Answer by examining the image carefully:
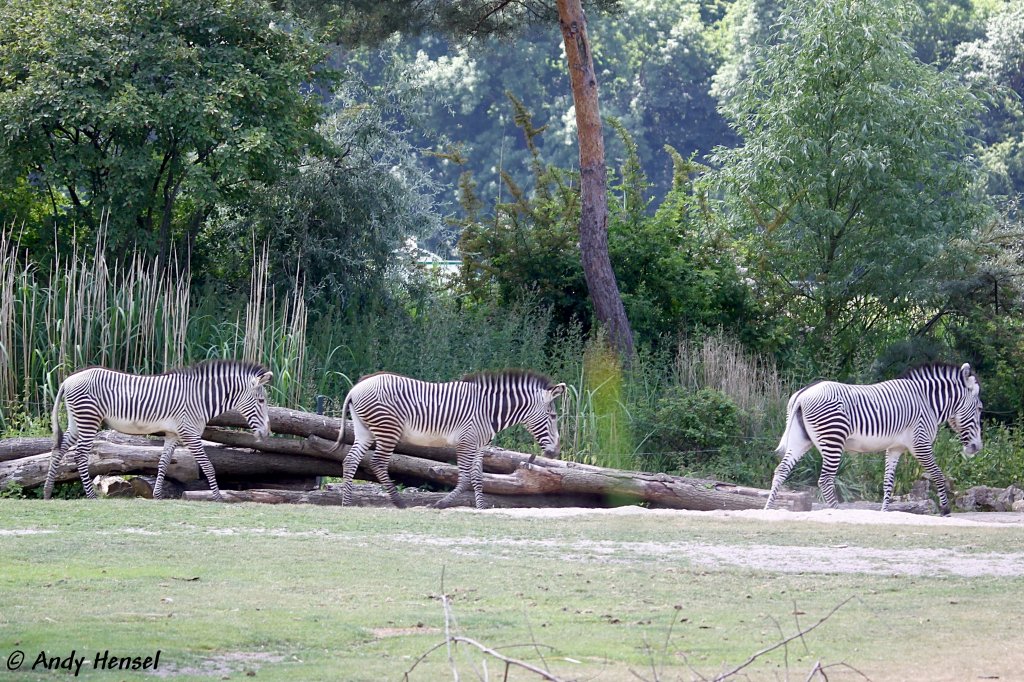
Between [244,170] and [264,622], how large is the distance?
13.1m

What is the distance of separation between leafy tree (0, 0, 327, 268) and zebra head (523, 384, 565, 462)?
7.19 metres

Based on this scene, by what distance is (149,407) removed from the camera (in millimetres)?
13039

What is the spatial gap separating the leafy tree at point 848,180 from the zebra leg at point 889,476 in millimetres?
6877

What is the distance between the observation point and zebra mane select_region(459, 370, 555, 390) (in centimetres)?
1373

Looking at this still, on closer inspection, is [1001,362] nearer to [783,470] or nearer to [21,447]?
[783,470]

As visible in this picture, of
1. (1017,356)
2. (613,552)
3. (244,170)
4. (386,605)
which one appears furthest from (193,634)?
(1017,356)

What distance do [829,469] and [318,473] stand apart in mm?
5628

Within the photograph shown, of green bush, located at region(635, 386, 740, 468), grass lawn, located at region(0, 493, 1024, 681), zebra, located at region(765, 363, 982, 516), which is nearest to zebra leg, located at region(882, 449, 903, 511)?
zebra, located at region(765, 363, 982, 516)

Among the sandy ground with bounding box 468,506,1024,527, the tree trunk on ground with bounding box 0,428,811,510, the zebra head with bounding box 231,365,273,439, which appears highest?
the zebra head with bounding box 231,365,273,439

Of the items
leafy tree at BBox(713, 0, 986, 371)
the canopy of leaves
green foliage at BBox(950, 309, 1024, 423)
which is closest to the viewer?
green foliage at BBox(950, 309, 1024, 423)

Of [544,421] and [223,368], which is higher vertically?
[223,368]

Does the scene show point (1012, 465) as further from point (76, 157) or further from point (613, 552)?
point (76, 157)

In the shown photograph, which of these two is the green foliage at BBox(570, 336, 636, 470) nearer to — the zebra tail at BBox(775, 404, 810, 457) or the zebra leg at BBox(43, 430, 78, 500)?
the zebra tail at BBox(775, 404, 810, 457)

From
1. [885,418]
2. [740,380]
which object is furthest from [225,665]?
[740,380]
